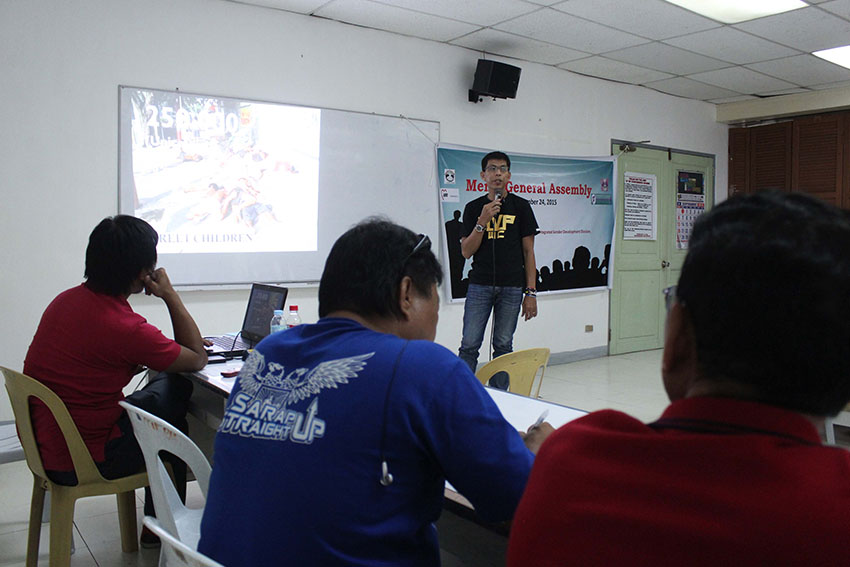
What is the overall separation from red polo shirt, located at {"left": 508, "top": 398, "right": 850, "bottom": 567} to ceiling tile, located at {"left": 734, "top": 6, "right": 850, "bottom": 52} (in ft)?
16.2

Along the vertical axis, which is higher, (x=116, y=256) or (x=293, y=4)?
(x=293, y=4)

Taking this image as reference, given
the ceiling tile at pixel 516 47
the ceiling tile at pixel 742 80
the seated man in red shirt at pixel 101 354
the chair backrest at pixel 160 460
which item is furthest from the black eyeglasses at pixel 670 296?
the ceiling tile at pixel 742 80

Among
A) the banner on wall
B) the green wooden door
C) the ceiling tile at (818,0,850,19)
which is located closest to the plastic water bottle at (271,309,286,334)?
the banner on wall

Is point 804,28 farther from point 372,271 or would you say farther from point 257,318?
point 372,271

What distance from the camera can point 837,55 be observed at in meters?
5.69

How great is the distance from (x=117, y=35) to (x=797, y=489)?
14.0 ft

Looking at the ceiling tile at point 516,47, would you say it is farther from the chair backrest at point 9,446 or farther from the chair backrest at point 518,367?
the chair backrest at point 9,446

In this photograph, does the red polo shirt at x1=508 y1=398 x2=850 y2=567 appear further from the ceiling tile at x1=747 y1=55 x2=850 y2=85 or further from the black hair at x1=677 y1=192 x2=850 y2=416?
the ceiling tile at x1=747 y1=55 x2=850 y2=85

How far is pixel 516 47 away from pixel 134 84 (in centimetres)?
295

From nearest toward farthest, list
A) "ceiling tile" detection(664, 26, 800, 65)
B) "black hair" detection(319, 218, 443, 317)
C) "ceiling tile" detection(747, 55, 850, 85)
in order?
"black hair" detection(319, 218, 443, 317) → "ceiling tile" detection(664, 26, 800, 65) → "ceiling tile" detection(747, 55, 850, 85)

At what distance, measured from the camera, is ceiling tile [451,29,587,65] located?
5152 millimetres

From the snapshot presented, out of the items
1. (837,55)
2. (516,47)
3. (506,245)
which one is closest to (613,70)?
(516,47)

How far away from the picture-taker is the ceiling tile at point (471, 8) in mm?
4395

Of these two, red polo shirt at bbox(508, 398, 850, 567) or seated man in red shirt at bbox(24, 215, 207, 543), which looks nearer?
red polo shirt at bbox(508, 398, 850, 567)
